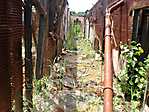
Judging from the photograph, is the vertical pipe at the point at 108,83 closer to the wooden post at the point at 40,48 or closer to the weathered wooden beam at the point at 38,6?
the weathered wooden beam at the point at 38,6

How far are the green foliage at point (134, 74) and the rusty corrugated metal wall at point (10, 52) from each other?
3144 millimetres

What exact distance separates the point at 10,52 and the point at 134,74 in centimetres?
376

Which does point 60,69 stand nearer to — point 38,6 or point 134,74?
point 134,74

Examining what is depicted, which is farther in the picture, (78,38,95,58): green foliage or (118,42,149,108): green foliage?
(78,38,95,58): green foliage

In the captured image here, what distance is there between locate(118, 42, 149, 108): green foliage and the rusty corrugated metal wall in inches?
124

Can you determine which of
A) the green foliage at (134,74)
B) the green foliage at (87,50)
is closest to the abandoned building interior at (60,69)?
the green foliage at (134,74)

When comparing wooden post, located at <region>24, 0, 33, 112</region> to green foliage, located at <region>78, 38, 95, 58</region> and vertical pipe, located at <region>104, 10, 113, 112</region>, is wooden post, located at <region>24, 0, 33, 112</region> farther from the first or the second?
green foliage, located at <region>78, 38, 95, 58</region>

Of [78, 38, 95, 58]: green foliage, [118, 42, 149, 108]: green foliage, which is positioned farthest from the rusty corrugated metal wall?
[78, 38, 95, 58]: green foliage

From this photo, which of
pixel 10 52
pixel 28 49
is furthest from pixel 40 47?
pixel 10 52

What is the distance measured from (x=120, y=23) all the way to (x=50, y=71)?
2489 millimetres

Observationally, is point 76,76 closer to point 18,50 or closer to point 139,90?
point 139,90

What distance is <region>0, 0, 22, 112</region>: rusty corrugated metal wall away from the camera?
2098mm

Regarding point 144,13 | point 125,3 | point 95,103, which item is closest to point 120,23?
point 125,3

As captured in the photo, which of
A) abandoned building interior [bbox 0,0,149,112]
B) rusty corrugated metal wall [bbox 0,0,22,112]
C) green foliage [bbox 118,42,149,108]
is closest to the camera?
rusty corrugated metal wall [bbox 0,0,22,112]
